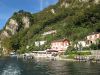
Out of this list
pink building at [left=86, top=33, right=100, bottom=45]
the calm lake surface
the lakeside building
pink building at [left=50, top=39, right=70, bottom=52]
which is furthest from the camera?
pink building at [left=50, top=39, right=70, bottom=52]

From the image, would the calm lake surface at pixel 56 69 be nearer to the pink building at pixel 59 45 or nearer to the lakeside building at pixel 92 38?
the lakeside building at pixel 92 38

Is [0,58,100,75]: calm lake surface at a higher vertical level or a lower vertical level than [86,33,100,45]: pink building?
lower

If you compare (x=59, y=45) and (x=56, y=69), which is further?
(x=59, y=45)

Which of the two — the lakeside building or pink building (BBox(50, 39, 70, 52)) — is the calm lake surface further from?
pink building (BBox(50, 39, 70, 52))

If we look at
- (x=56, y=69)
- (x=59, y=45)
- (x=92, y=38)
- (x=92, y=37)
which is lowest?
(x=56, y=69)

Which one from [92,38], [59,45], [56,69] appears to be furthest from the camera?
[59,45]

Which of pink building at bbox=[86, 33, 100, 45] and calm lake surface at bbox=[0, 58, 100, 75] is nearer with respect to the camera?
calm lake surface at bbox=[0, 58, 100, 75]

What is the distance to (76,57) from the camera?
138 m

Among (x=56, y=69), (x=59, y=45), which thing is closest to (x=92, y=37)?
(x=59, y=45)

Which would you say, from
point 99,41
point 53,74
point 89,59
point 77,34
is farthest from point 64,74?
point 77,34

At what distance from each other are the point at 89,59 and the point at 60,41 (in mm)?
61809

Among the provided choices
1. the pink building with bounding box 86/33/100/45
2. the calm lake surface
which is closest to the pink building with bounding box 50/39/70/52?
the pink building with bounding box 86/33/100/45

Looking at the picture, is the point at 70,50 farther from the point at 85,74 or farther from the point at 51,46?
the point at 85,74

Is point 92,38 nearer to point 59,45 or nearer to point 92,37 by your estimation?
point 92,37
